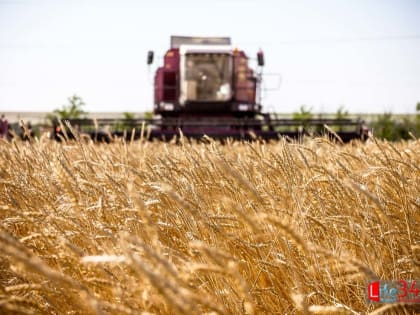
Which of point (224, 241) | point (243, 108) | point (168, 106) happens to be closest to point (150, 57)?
point (168, 106)

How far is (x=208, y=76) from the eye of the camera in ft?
36.3

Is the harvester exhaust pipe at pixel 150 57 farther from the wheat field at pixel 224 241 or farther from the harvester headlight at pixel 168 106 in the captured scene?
the wheat field at pixel 224 241

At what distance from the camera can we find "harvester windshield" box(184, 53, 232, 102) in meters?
10.9

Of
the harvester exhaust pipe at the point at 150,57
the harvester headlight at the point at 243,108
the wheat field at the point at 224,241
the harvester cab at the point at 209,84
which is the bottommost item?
the wheat field at the point at 224,241

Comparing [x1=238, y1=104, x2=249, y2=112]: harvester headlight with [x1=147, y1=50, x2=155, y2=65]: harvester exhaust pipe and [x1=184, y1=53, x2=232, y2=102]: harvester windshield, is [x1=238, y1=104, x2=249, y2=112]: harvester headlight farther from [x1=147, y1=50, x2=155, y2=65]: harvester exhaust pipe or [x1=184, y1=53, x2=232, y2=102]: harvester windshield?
[x1=147, y1=50, x2=155, y2=65]: harvester exhaust pipe

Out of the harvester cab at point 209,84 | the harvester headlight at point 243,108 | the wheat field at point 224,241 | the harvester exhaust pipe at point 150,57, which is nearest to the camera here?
the wheat field at point 224,241

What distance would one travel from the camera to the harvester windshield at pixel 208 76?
10906 millimetres

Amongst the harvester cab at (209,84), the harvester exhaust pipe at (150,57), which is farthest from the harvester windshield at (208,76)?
the harvester exhaust pipe at (150,57)

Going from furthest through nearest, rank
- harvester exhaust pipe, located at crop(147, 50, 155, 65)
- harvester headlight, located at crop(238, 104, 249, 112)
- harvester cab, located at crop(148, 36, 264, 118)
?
harvester exhaust pipe, located at crop(147, 50, 155, 65), harvester cab, located at crop(148, 36, 264, 118), harvester headlight, located at crop(238, 104, 249, 112)

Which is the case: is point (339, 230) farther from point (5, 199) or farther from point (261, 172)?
point (5, 199)

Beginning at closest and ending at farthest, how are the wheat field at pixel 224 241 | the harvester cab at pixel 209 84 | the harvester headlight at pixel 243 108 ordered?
the wheat field at pixel 224 241 < the harvester headlight at pixel 243 108 < the harvester cab at pixel 209 84

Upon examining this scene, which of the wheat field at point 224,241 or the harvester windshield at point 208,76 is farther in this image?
the harvester windshield at point 208,76

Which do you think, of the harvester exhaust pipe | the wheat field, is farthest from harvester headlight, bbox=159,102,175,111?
the wheat field

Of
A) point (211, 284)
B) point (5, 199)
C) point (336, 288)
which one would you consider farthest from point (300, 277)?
point (5, 199)
